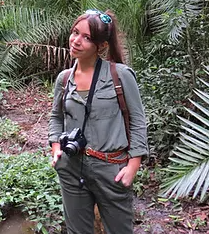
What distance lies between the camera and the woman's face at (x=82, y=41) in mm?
1807

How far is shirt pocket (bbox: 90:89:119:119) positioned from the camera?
182cm

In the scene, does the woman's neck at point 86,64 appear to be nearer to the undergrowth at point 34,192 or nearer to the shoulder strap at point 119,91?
the shoulder strap at point 119,91

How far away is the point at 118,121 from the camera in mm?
1854

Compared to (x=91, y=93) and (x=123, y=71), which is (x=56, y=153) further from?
(x=123, y=71)

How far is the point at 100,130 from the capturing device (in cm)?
184

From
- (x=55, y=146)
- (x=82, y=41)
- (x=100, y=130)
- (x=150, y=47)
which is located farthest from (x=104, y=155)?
(x=150, y=47)

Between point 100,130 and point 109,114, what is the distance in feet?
0.29

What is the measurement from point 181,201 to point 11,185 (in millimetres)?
1607

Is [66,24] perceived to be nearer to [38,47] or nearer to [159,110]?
[38,47]

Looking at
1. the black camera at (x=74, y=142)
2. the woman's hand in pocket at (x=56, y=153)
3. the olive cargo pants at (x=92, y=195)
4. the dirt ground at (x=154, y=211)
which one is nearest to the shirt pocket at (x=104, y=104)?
the black camera at (x=74, y=142)

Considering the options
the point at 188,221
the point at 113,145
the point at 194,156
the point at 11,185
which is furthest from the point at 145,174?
the point at 113,145

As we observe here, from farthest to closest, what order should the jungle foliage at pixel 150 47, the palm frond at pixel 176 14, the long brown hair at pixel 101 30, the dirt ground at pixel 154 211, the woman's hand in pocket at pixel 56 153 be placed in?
the palm frond at pixel 176 14 → the jungle foliage at pixel 150 47 → the dirt ground at pixel 154 211 → the woman's hand in pocket at pixel 56 153 → the long brown hair at pixel 101 30

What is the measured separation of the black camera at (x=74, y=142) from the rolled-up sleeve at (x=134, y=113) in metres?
0.24

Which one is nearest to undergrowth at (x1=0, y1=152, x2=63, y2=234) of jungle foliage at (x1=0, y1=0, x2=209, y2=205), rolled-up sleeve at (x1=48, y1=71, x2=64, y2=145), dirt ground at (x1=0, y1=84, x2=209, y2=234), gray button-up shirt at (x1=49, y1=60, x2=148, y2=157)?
dirt ground at (x1=0, y1=84, x2=209, y2=234)
